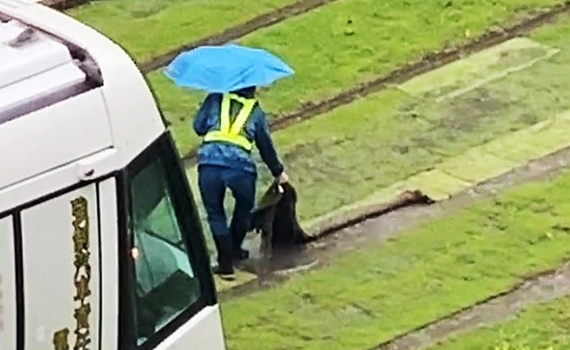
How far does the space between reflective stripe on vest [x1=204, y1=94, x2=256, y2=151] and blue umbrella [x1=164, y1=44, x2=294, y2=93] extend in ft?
0.94

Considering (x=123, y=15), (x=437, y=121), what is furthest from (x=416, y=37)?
(x=123, y=15)

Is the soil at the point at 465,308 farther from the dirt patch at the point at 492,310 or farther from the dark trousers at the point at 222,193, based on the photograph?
the dark trousers at the point at 222,193

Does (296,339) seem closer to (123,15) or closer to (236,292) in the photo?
(236,292)

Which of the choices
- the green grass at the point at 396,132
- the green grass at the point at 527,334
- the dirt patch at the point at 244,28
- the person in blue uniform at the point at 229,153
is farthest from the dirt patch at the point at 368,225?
the dirt patch at the point at 244,28

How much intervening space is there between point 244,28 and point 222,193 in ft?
13.3

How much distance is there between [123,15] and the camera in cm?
1520

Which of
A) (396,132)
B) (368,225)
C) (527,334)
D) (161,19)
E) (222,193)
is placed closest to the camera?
(527,334)

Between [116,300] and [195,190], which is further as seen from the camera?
[195,190]

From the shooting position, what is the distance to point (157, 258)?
7590mm

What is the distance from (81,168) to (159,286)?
3.18 ft

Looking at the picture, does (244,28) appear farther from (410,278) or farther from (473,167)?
(410,278)

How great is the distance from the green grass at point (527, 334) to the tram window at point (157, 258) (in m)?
3.09

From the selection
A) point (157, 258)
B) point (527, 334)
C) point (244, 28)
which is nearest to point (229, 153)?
point (527, 334)

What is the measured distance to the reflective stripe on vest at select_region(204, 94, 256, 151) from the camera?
10711mm
